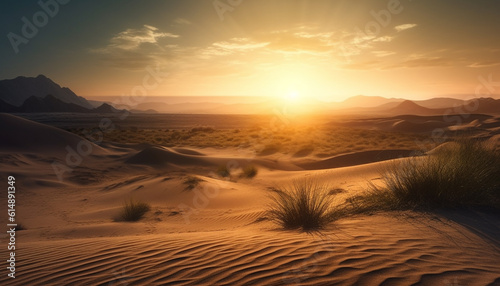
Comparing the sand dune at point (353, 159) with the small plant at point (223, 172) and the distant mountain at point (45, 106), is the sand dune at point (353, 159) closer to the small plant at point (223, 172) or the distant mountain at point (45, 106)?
the small plant at point (223, 172)

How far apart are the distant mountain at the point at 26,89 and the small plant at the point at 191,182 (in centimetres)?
17777

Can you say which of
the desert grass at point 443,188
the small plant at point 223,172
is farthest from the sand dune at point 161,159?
the desert grass at point 443,188

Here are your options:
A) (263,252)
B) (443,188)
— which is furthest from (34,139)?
(443,188)

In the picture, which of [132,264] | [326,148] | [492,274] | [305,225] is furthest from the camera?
[326,148]

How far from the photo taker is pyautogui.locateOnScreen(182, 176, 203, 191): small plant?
37.5 ft

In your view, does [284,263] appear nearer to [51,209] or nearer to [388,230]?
[388,230]

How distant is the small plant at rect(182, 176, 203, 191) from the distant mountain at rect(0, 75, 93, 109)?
17777 centimetres

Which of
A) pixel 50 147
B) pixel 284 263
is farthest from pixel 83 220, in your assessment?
pixel 50 147

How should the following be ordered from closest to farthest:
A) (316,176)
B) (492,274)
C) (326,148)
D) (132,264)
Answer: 1. (492,274)
2. (132,264)
3. (316,176)
4. (326,148)

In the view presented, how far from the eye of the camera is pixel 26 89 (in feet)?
568

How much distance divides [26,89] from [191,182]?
672 ft

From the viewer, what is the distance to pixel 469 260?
11.9 feet

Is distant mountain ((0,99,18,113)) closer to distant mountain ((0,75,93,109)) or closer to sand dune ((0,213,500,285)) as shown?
distant mountain ((0,75,93,109))

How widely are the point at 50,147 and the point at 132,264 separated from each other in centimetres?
2025
